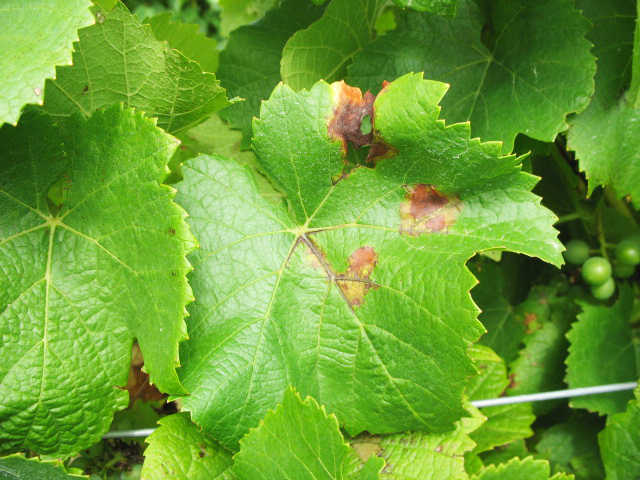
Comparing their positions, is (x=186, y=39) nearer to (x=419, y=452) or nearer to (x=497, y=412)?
(x=419, y=452)

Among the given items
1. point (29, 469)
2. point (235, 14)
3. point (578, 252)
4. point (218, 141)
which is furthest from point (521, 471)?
point (235, 14)

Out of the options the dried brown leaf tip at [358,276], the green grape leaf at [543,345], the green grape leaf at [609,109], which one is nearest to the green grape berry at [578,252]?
the green grape leaf at [543,345]

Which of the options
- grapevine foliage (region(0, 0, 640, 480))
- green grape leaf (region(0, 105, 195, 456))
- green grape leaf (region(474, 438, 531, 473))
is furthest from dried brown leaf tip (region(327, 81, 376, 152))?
green grape leaf (region(474, 438, 531, 473))

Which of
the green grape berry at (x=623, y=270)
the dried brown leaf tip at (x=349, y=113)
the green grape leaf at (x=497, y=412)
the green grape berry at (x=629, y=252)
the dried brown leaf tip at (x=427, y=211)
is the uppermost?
the dried brown leaf tip at (x=349, y=113)

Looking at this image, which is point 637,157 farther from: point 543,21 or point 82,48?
point 82,48

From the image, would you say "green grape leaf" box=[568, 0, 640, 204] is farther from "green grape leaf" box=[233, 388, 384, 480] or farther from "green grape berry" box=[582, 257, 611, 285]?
"green grape leaf" box=[233, 388, 384, 480]

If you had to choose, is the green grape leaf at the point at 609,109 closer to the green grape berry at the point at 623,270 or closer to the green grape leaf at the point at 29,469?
the green grape berry at the point at 623,270
